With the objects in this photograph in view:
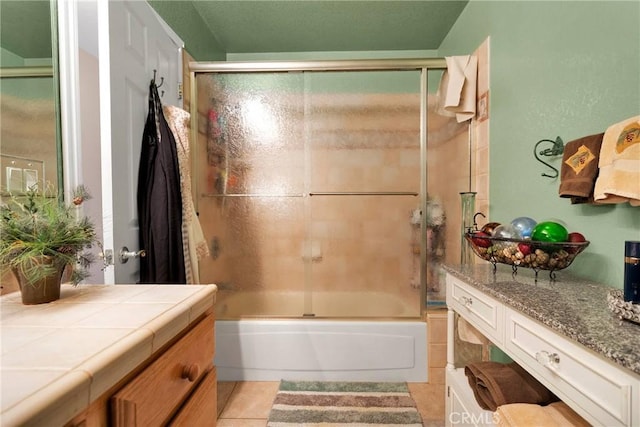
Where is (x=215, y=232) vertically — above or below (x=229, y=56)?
below

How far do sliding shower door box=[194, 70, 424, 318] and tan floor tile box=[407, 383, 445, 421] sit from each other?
0.44 m

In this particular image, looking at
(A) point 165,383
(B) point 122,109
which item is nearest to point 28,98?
(B) point 122,109

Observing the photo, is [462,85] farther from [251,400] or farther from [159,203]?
[251,400]

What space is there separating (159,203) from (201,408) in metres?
0.94

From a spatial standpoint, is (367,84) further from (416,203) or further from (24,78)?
(24,78)

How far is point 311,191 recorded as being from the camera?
217 cm

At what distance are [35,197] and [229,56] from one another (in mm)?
2474

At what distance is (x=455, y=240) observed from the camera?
202 cm

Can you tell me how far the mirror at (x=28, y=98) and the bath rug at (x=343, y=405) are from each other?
59.3 inches

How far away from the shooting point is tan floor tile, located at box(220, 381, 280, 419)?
1.66m

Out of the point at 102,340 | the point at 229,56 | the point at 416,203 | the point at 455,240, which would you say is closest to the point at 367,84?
the point at 416,203

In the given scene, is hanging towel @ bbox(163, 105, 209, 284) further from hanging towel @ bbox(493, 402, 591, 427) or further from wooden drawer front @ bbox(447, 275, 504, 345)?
hanging towel @ bbox(493, 402, 591, 427)

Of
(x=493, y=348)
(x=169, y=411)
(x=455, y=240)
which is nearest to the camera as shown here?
(x=169, y=411)

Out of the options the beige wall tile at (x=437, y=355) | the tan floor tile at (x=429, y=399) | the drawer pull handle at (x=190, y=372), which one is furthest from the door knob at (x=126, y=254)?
the beige wall tile at (x=437, y=355)
